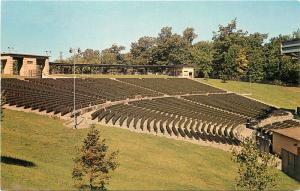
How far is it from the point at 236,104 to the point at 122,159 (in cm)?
4969

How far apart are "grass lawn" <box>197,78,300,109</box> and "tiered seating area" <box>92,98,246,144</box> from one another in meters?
29.8

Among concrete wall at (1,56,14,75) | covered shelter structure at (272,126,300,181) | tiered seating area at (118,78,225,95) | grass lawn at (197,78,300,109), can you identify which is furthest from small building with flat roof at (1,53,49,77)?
grass lawn at (197,78,300,109)

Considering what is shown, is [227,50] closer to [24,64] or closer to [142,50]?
[142,50]

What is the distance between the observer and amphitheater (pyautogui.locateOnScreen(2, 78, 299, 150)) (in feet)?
143

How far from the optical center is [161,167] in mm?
30281

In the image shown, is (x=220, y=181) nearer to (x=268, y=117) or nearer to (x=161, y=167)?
(x=161, y=167)

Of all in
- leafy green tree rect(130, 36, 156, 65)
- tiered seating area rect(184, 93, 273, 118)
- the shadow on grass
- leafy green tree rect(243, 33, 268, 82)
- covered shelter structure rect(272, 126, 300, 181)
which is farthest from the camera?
leafy green tree rect(130, 36, 156, 65)

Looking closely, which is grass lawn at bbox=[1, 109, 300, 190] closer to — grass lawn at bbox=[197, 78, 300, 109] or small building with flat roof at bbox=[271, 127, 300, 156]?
small building with flat roof at bbox=[271, 127, 300, 156]

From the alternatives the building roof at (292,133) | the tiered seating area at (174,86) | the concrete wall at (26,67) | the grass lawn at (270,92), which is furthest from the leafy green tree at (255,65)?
the building roof at (292,133)

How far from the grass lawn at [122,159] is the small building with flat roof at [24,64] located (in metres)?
28.9

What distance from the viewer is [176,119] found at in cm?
5097

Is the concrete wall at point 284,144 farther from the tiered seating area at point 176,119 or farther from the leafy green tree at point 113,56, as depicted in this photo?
the leafy green tree at point 113,56

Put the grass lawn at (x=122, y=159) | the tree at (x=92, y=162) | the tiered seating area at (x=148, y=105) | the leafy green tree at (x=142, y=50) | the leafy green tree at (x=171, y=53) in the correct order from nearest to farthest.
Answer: the tree at (x=92, y=162) → the grass lawn at (x=122, y=159) → the tiered seating area at (x=148, y=105) → the leafy green tree at (x=171, y=53) → the leafy green tree at (x=142, y=50)

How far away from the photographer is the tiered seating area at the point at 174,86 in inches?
3203
